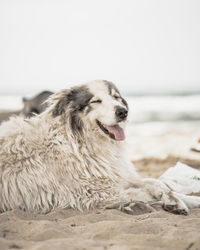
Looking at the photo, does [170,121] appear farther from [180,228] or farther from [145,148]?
[180,228]

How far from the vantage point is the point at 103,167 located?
3.49m

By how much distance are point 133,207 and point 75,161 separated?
0.81m

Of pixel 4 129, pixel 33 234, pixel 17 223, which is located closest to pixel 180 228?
pixel 33 234

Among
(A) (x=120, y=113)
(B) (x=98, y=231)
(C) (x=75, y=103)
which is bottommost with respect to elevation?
(B) (x=98, y=231)

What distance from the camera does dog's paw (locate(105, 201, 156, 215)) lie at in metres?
3.06

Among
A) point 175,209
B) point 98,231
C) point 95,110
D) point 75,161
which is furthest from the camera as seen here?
point 95,110

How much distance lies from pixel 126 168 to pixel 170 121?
13524 mm

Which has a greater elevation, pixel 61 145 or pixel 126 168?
pixel 61 145

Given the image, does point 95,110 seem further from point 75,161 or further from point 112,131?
point 75,161

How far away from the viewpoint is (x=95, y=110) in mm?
3514

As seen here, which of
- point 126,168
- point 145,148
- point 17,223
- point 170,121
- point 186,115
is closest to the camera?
point 17,223

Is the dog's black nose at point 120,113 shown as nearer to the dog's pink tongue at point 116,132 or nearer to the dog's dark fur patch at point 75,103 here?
the dog's pink tongue at point 116,132

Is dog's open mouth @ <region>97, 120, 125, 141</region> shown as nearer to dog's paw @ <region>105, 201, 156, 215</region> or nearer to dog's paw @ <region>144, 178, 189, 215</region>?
dog's paw @ <region>144, 178, 189, 215</region>

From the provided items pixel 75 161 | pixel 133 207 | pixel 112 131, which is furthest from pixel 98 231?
pixel 112 131
